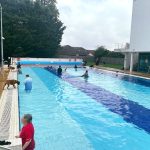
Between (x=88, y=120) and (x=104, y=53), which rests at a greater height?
(x=104, y=53)

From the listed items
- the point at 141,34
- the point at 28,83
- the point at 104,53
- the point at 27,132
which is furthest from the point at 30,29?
the point at 27,132

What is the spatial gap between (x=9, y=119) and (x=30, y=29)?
43499 mm

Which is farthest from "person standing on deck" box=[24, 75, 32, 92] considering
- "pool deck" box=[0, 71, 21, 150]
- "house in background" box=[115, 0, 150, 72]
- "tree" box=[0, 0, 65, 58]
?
"tree" box=[0, 0, 65, 58]

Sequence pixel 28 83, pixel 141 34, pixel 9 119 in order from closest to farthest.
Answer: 1. pixel 9 119
2. pixel 28 83
3. pixel 141 34

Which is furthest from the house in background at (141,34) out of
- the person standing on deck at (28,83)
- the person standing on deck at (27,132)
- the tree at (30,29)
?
the person standing on deck at (27,132)

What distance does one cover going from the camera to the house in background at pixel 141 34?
32438 mm

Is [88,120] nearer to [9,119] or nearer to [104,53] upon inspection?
[9,119]

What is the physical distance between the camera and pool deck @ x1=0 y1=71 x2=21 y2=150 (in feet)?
19.8

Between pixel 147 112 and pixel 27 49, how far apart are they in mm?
40094

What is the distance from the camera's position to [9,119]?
9188 millimetres

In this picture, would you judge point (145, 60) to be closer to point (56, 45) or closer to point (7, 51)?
point (56, 45)

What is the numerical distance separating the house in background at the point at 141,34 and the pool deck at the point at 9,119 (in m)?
22.1

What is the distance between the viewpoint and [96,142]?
8.41 metres

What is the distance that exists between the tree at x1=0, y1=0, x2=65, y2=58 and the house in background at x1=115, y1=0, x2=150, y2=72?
1850 cm
